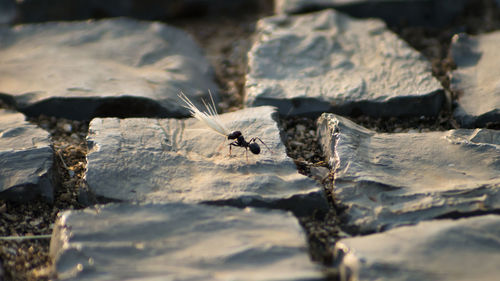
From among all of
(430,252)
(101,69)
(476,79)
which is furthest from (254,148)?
(476,79)

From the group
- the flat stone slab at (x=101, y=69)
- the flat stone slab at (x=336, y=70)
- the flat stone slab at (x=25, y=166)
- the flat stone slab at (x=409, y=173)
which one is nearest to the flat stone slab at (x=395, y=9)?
the flat stone slab at (x=336, y=70)

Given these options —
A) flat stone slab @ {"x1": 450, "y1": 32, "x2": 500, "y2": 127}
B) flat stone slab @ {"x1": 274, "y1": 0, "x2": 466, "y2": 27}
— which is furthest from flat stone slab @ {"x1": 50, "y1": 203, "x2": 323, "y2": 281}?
flat stone slab @ {"x1": 274, "y1": 0, "x2": 466, "y2": 27}

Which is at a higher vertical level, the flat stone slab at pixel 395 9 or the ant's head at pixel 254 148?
the flat stone slab at pixel 395 9

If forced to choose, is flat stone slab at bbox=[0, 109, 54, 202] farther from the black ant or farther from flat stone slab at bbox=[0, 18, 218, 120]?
the black ant

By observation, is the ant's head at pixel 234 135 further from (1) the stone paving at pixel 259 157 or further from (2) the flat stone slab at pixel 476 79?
(2) the flat stone slab at pixel 476 79

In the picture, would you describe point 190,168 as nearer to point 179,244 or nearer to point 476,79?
point 179,244
